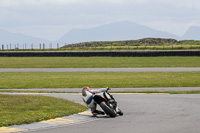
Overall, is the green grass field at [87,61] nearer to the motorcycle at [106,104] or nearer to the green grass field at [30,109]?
the green grass field at [30,109]

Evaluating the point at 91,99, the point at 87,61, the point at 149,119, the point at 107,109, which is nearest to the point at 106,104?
the point at 107,109

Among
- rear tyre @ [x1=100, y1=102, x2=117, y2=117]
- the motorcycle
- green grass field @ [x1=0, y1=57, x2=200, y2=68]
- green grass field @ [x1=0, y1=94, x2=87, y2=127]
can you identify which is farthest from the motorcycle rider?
green grass field @ [x1=0, y1=57, x2=200, y2=68]

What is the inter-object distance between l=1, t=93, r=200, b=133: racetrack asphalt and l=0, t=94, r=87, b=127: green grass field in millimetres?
1106

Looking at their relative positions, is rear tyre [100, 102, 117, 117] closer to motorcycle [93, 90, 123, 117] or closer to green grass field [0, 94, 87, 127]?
motorcycle [93, 90, 123, 117]

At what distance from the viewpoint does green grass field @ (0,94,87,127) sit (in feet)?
42.1

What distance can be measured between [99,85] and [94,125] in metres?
14.6

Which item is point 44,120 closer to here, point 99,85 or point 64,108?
point 64,108

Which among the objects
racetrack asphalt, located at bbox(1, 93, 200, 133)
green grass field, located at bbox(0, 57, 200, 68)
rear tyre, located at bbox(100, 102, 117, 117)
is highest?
rear tyre, located at bbox(100, 102, 117, 117)

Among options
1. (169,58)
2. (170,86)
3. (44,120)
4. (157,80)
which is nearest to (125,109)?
(44,120)

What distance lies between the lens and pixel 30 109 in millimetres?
15000

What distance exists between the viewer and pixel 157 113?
1435 cm

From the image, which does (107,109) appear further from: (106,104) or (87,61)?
(87,61)

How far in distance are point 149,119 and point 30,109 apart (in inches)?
162

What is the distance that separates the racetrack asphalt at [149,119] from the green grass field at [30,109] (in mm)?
1106
